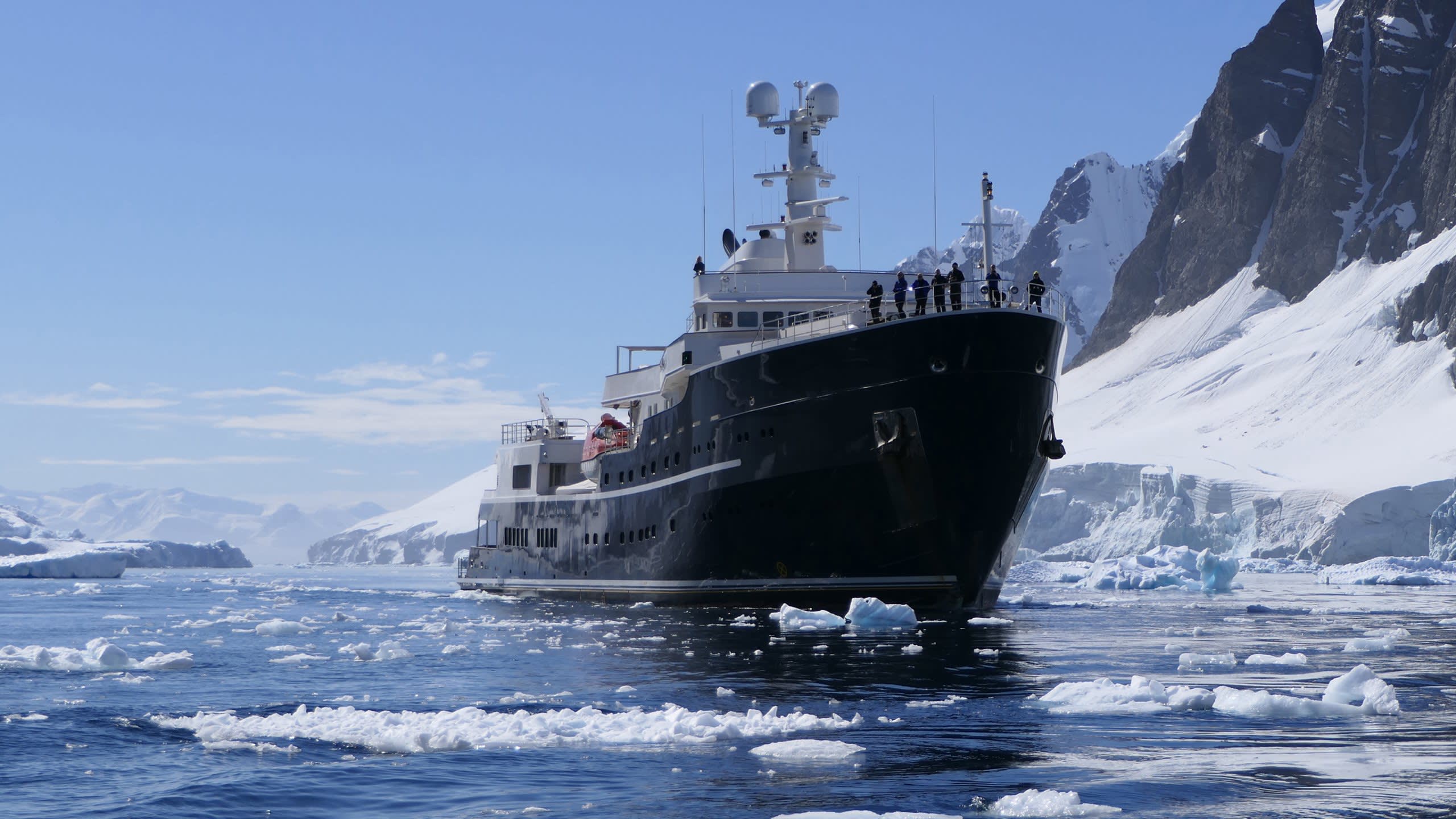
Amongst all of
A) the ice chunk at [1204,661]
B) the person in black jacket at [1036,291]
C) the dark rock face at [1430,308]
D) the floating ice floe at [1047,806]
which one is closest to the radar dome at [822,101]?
the person in black jacket at [1036,291]

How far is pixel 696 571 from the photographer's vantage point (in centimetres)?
3488

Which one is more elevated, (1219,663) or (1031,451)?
(1031,451)

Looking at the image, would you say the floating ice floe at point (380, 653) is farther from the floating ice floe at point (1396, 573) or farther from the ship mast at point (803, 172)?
the floating ice floe at point (1396, 573)

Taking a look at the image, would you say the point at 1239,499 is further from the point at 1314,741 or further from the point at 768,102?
the point at 1314,741

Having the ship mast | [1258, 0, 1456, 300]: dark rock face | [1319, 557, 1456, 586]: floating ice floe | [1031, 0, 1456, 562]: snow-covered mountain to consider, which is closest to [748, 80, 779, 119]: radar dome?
the ship mast

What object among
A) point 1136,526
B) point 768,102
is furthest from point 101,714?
point 1136,526

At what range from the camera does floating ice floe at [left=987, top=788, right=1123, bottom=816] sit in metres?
11.3

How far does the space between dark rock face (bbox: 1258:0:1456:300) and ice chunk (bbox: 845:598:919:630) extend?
6322 inches

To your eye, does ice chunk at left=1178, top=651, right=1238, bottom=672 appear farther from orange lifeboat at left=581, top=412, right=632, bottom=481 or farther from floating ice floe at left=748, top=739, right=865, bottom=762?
orange lifeboat at left=581, top=412, right=632, bottom=481

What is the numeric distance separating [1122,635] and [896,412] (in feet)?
21.2

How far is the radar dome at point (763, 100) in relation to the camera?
42.7 metres

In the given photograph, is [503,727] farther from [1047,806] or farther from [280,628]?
[280,628]

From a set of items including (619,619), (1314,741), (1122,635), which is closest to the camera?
(1314,741)

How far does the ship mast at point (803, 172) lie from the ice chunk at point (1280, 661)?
2076cm
